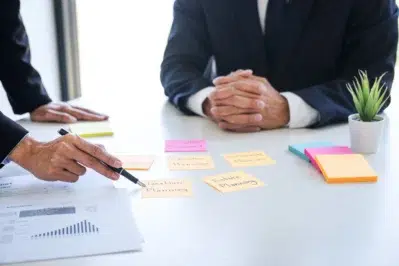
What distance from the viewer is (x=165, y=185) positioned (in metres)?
1.06

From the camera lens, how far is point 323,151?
1206mm

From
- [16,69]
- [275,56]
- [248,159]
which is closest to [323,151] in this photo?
[248,159]

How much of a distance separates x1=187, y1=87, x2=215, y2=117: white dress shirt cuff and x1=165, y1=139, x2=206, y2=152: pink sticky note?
19 cm

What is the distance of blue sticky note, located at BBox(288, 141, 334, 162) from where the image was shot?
1.21 meters

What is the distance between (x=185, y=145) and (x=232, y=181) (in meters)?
0.24

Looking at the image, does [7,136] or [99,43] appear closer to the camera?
[7,136]

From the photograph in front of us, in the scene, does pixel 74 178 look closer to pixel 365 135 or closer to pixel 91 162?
pixel 91 162

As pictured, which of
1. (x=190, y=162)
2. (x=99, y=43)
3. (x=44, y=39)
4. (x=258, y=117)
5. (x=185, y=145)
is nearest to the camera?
(x=190, y=162)

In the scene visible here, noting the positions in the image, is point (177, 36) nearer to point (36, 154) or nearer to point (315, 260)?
point (36, 154)

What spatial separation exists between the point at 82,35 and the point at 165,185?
2153mm

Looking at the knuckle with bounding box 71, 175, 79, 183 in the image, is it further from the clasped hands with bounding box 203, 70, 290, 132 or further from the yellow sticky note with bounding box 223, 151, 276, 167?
the clasped hands with bounding box 203, 70, 290, 132

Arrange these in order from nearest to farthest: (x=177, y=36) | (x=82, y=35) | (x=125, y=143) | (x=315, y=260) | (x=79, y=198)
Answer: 1. (x=315, y=260)
2. (x=79, y=198)
3. (x=125, y=143)
4. (x=177, y=36)
5. (x=82, y=35)

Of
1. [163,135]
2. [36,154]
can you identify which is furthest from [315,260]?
[163,135]

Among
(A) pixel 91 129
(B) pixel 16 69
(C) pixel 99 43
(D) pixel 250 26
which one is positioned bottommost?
(C) pixel 99 43
